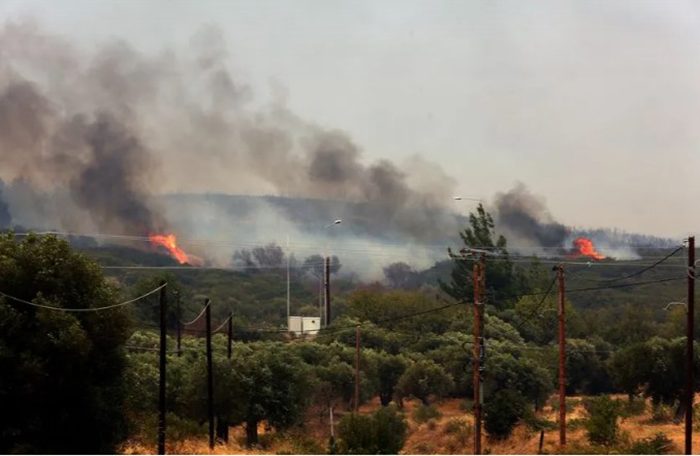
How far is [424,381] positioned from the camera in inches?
2945

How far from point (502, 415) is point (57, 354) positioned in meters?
31.4

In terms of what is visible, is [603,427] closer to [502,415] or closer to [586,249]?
[502,415]

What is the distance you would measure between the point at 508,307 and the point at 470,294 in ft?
19.3

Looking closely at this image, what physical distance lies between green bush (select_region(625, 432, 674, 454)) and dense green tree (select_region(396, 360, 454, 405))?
33900 mm

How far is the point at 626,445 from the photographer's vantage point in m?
42.0

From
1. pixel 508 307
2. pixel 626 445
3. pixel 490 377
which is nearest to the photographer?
pixel 626 445

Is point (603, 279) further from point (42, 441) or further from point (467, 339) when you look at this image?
point (42, 441)

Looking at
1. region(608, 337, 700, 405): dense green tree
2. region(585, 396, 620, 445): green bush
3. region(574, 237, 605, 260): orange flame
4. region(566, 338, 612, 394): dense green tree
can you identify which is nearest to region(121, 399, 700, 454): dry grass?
region(585, 396, 620, 445): green bush

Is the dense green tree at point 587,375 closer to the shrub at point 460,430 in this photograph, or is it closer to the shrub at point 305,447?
the shrub at point 460,430

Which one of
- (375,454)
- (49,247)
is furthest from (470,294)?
(49,247)

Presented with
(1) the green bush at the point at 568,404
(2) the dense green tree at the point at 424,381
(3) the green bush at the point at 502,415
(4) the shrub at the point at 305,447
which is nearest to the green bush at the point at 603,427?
(3) the green bush at the point at 502,415

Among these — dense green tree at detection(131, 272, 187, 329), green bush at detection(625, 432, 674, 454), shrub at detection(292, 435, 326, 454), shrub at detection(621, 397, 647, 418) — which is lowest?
shrub at detection(292, 435, 326, 454)

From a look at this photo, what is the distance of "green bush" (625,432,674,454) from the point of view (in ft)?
130

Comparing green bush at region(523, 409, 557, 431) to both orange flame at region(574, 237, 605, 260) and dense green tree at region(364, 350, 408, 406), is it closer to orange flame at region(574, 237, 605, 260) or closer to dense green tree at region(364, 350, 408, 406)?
dense green tree at region(364, 350, 408, 406)
